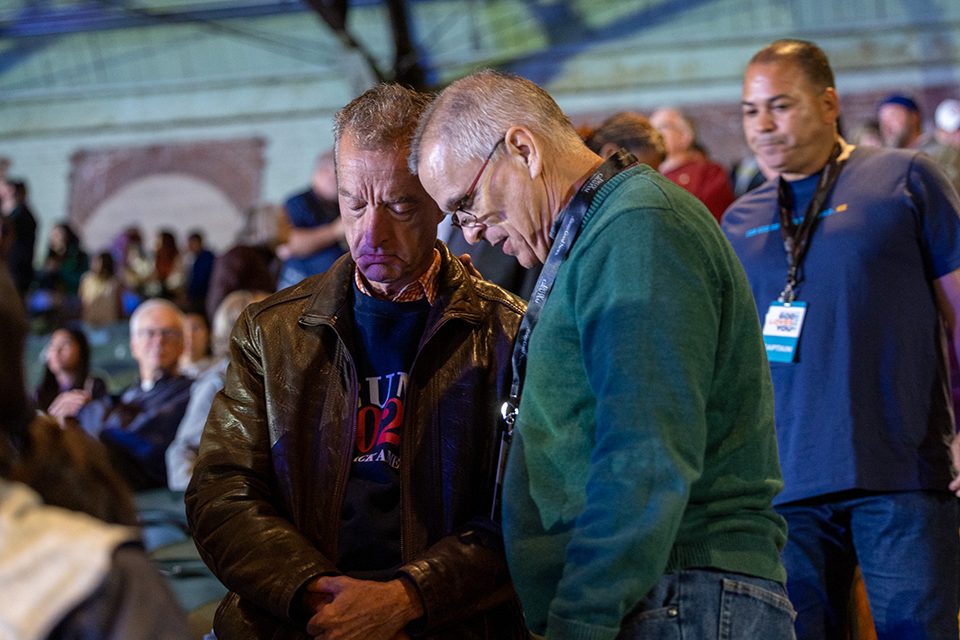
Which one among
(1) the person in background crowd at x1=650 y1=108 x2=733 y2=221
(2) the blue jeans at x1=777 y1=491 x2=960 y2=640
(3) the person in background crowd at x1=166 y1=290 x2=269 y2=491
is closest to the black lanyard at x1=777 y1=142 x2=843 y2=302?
(2) the blue jeans at x1=777 y1=491 x2=960 y2=640

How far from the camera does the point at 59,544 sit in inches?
47.4

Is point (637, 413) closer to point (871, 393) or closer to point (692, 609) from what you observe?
point (692, 609)

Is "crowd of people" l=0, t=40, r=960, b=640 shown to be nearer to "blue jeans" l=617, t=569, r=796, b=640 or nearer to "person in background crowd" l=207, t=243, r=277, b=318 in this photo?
"blue jeans" l=617, t=569, r=796, b=640

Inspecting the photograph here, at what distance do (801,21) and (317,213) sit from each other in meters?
9.05

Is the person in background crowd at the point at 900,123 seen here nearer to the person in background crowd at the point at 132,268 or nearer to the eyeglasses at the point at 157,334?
the eyeglasses at the point at 157,334

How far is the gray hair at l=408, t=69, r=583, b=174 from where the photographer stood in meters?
1.95

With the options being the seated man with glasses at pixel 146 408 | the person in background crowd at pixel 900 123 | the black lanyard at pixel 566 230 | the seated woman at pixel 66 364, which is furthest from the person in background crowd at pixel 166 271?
the black lanyard at pixel 566 230

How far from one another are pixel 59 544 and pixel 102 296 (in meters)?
10.5

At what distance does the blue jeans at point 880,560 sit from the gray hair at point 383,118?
129cm

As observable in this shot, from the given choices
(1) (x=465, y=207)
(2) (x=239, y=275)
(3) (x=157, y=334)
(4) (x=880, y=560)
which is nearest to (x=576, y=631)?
(1) (x=465, y=207)

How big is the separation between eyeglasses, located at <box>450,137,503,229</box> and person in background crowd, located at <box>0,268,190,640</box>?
2.73 feet

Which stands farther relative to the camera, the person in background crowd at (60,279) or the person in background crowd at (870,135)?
the person in background crowd at (60,279)

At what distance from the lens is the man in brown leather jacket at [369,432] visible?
2.29 metres

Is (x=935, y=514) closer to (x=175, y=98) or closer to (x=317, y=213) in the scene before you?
(x=317, y=213)
